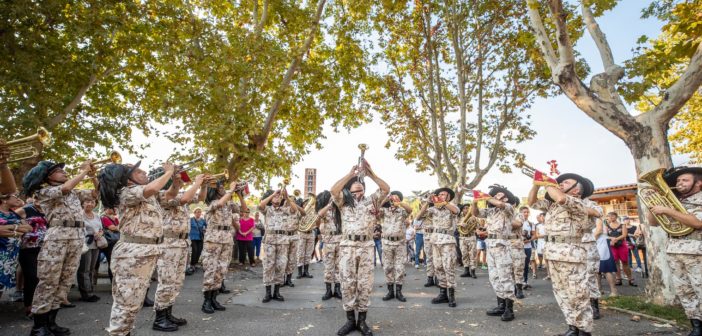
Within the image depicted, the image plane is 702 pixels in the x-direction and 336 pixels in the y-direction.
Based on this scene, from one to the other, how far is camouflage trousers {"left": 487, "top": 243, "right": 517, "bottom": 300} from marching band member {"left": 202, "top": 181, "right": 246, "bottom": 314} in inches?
188

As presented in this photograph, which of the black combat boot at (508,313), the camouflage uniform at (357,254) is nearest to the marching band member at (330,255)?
the camouflage uniform at (357,254)

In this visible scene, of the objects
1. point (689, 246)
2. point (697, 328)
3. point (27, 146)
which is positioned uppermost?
point (27, 146)

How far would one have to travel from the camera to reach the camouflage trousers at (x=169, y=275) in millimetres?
5346

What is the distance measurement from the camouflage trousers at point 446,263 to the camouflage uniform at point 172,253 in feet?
15.5

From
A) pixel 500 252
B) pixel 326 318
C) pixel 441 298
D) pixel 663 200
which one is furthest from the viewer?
pixel 441 298

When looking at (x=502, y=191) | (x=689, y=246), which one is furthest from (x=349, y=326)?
(x=689, y=246)

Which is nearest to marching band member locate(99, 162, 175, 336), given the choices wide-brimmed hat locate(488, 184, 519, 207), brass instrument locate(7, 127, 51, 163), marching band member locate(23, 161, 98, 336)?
brass instrument locate(7, 127, 51, 163)

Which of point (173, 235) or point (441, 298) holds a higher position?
point (173, 235)

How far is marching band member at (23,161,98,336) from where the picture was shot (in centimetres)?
479

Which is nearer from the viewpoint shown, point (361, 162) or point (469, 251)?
point (361, 162)

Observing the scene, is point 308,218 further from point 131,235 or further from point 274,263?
point 131,235

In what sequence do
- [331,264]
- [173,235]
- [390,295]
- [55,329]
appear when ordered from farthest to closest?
[331,264] → [390,295] → [173,235] → [55,329]

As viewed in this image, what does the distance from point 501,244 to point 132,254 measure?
564 cm

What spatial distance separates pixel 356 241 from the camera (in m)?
5.38
